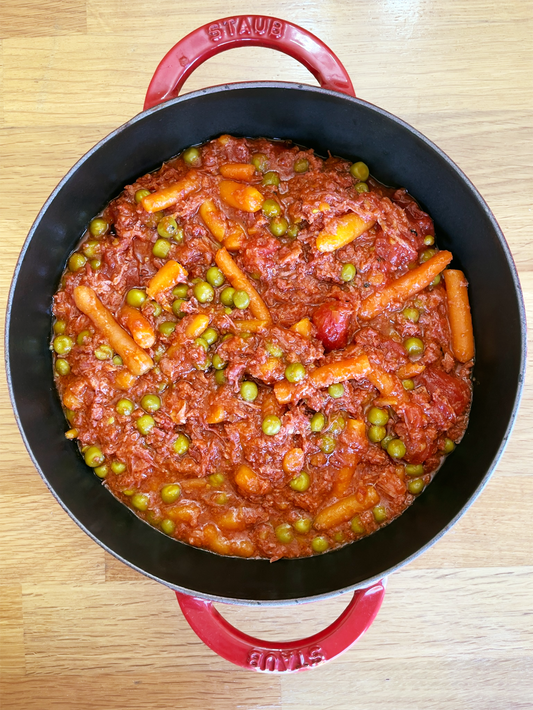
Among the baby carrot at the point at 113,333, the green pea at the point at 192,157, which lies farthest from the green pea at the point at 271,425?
the green pea at the point at 192,157

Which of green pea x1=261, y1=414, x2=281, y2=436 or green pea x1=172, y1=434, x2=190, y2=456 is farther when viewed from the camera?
green pea x1=172, y1=434, x2=190, y2=456

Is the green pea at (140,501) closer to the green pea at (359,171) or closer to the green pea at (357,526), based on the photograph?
the green pea at (357,526)

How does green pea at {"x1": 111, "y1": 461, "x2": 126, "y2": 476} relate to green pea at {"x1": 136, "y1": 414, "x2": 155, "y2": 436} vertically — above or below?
below

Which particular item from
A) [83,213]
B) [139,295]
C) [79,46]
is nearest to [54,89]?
[79,46]

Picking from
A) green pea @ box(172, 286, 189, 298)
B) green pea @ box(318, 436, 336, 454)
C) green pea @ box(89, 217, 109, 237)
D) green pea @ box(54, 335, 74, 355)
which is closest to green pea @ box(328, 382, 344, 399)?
green pea @ box(318, 436, 336, 454)

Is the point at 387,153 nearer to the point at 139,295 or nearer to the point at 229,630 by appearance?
the point at 139,295

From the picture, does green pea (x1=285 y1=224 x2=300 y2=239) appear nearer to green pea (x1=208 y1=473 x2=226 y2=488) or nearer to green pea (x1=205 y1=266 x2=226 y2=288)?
green pea (x1=205 y1=266 x2=226 y2=288)

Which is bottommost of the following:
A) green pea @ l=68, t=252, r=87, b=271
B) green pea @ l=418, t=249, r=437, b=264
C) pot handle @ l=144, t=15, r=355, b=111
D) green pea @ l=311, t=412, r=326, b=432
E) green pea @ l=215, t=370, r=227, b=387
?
green pea @ l=311, t=412, r=326, b=432
